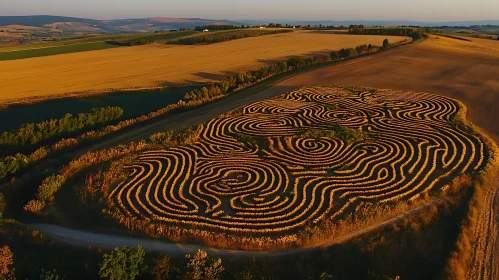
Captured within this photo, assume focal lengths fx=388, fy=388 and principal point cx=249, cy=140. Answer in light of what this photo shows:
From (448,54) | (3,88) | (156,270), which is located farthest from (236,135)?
(448,54)

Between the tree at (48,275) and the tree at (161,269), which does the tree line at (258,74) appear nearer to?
the tree at (161,269)

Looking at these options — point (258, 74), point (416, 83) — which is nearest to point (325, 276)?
point (416, 83)

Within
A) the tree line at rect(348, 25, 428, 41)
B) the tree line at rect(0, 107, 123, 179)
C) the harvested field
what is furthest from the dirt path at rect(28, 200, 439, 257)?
the tree line at rect(348, 25, 428, 41)

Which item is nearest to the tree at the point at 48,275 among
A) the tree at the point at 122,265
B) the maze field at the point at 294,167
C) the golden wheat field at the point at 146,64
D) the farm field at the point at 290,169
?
the tree at the point at 122,265

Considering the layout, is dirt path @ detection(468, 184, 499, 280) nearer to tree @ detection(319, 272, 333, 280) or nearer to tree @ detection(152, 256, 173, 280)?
tree @ detection(319, 272, 333, 280)

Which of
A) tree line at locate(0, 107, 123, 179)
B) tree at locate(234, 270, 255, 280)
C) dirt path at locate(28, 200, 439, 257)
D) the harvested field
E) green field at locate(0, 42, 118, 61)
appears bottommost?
dirt path at locate(28, 200, 439, 257)

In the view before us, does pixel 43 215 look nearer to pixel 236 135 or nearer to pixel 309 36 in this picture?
pixel 236 135
